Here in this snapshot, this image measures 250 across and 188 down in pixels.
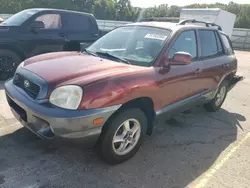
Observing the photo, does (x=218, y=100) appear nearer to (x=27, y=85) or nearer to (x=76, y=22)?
(x=27, y=85)

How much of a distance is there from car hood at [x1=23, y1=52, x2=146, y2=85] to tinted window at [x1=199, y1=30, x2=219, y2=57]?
1.73 metres

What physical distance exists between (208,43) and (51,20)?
13.8 ft

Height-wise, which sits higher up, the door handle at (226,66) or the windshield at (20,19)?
the windshield at (20,19)

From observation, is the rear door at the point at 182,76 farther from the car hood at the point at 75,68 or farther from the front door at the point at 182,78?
the car hood at the point at 75,68

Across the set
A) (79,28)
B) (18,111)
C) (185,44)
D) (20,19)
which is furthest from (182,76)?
(20,19)

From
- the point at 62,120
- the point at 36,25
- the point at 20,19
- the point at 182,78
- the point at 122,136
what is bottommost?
the point at 122,136

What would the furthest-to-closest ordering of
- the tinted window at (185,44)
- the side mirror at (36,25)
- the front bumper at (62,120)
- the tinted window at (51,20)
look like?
1. the tinted window at (51,20)
2. the side mirror at (36,25)
3. the tinted window at (185,44)
4. the front bumper at (62,120)

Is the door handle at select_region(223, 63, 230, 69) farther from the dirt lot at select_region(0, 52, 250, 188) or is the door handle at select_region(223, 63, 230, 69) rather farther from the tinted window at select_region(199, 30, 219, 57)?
the dirt lot at select_region(0, 52, 250, 188)

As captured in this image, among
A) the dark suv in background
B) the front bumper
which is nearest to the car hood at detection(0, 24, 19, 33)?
the dark suv in background

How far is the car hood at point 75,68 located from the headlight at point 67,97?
0.25ft

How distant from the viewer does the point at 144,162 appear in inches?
131

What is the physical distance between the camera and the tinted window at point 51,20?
22.1 feet

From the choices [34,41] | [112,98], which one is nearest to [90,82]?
[112,98]

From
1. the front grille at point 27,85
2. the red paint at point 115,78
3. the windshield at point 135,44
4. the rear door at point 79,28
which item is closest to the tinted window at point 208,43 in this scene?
the red paint at point 115,78
